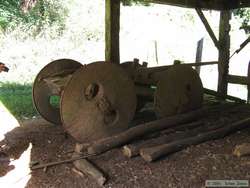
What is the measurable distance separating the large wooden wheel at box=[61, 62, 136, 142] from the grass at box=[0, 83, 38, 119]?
2.32 m

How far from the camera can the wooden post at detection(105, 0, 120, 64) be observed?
5909 mm

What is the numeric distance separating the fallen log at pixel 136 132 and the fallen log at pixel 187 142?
44 centimetres

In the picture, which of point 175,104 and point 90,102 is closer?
point 90,102

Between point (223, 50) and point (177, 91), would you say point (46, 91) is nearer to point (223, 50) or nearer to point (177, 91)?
point (177, 91)

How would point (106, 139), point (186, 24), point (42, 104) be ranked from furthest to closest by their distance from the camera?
point (186, 24) < point (42, 104) < point (106, 139)

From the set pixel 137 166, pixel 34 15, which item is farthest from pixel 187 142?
pixel 34 15

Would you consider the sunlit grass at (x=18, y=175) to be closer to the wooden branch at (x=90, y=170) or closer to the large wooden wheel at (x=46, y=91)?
the wooden branch at (x=90, y=170)

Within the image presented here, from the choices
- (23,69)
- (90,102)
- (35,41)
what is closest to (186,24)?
(35,41)

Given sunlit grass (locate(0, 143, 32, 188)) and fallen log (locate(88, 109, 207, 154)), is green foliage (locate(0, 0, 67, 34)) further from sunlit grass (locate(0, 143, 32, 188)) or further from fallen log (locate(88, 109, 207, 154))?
sunlit grass (locate(0, 143, 32, 188))

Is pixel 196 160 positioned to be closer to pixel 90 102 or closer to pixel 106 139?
pixel 106 139

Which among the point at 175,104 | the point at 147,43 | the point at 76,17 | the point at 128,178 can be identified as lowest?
the point at 128,178

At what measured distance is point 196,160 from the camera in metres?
4.45

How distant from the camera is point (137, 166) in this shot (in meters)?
4.36

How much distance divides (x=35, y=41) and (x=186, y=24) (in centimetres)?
657
